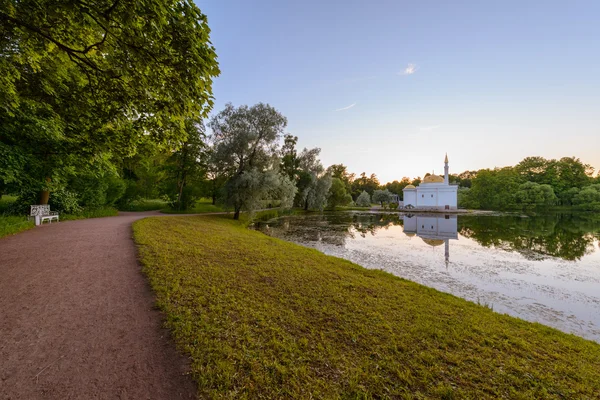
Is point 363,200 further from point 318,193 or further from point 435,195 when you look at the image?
point 318,193

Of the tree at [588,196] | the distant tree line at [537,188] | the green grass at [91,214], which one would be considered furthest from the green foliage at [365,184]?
the green grass at [91,214]

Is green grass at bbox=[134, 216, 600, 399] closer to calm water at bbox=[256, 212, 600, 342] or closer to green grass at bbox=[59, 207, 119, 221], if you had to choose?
calm water at bbox=[256, 212, 600, 342]

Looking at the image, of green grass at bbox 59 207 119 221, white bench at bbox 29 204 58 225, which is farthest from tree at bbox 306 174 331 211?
white bench at bbox 29 204 58 225

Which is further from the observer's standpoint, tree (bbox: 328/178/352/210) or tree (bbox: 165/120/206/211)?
tree (bbox: 328/178/352/210)

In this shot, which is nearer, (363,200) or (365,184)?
(363,200)

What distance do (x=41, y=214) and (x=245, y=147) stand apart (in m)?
11.9

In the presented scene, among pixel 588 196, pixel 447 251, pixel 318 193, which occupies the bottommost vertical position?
pixel 447 251

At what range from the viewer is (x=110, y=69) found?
4.71 m

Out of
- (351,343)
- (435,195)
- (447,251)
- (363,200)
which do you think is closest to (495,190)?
(435,195)

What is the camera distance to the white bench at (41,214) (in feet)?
35.4

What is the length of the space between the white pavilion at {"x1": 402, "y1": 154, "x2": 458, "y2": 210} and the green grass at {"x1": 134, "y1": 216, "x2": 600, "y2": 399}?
46.9m

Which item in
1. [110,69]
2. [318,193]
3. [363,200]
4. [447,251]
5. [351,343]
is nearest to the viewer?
[351,343]

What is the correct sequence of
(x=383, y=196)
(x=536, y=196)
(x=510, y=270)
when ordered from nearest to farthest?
(x=510, y=270), (x=536, y=196), (x=383, y=196)

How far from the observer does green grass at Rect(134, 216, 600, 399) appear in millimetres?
2572
